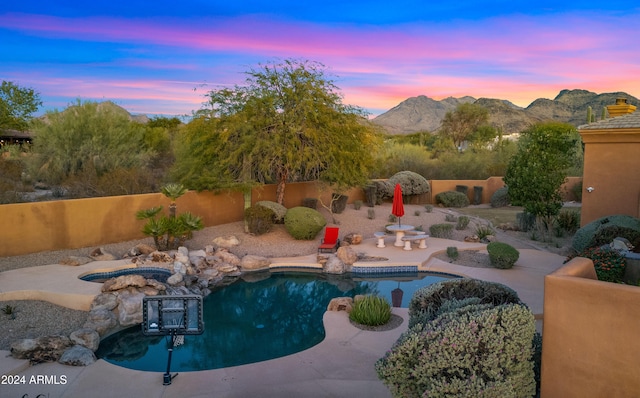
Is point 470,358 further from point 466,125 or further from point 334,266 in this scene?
point 466,125

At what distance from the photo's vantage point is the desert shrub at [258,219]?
1531 cm

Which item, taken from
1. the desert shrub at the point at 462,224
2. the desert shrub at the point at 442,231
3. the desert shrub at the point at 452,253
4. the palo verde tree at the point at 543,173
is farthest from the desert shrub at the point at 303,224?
the palo verde tree at the point at 543,173

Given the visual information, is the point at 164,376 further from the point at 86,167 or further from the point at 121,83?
the point at 121,83

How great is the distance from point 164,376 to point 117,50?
1774 centimetres

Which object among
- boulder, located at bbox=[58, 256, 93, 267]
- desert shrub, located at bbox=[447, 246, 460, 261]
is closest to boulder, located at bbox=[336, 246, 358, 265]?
desert shrub, located at bbox=[447, 246, 460, 261]

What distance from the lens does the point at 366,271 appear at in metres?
12.0

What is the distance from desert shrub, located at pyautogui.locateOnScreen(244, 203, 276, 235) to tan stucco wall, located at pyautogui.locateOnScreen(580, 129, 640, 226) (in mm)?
9613

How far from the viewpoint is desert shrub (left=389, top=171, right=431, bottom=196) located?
23844mm

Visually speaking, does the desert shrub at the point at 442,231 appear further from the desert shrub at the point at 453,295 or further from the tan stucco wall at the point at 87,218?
the desert shrub at the point at 453,295

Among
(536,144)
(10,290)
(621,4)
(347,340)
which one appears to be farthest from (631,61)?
(10,290)

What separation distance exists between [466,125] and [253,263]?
4877 centimetres

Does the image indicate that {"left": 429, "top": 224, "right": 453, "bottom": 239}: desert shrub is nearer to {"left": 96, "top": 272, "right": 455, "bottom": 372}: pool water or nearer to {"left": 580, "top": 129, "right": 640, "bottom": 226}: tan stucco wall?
{"left": 580, "top": 129, "right": 640, "bottom": 226}: tan stucco wall

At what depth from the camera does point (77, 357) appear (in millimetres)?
6438

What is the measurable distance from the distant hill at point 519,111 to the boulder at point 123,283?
54888mm
